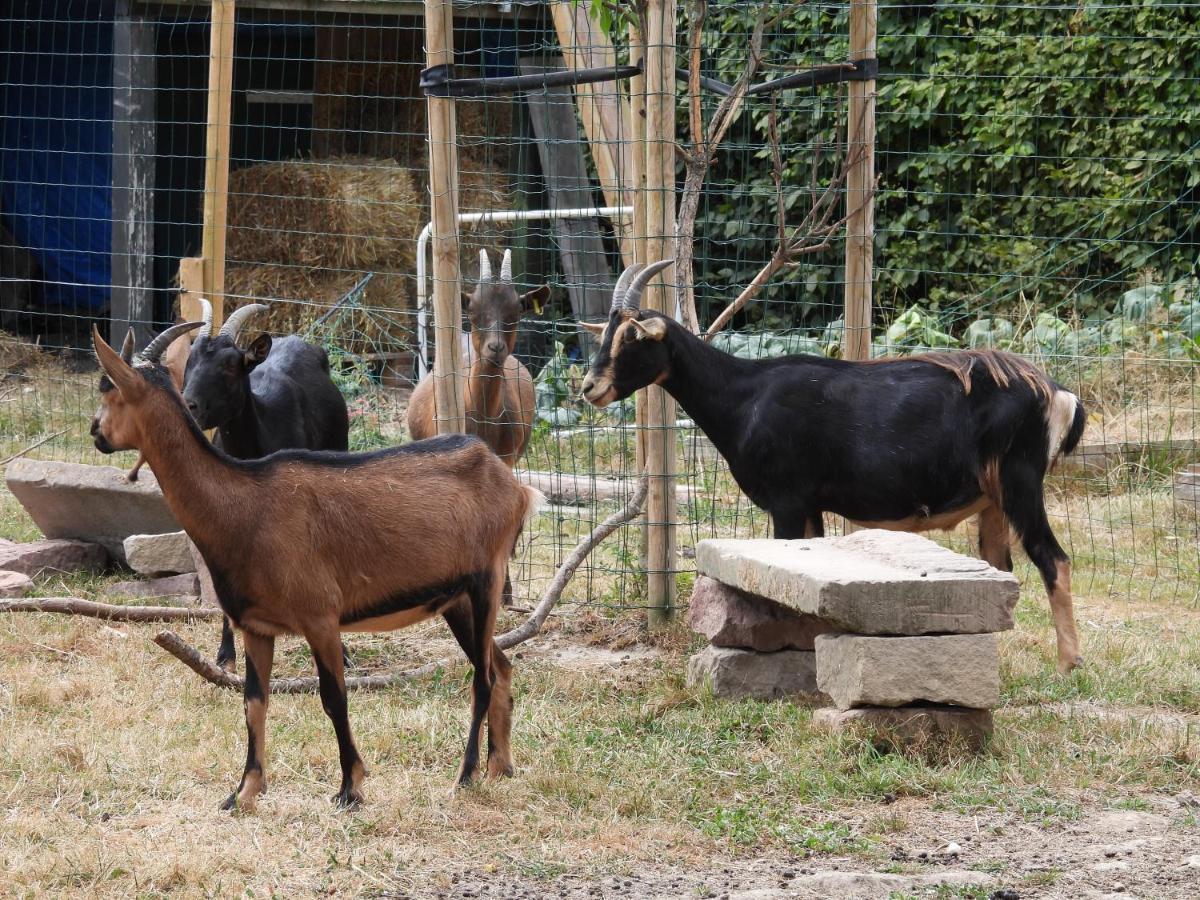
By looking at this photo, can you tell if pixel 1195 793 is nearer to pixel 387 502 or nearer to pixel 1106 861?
pixel 1106 861

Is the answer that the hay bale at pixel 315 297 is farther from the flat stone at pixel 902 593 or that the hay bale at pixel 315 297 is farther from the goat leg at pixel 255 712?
the goat leg at pixel 255 712

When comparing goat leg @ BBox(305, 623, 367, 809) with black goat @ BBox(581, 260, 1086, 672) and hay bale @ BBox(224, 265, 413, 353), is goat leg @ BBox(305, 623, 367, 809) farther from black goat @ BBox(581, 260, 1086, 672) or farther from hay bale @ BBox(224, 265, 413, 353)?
hay bale @ BBox(224, 265, 413, 353)

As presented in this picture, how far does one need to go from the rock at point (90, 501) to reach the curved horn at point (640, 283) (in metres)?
3.25

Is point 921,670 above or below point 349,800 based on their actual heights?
above

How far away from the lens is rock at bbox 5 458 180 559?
849 centimetres

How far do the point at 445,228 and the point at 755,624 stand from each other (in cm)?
283

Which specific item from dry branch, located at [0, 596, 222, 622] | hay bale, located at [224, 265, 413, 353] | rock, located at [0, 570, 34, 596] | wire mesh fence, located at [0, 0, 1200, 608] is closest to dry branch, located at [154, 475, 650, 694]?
wire mesh fence, located at [0, 0, 1200, 608]

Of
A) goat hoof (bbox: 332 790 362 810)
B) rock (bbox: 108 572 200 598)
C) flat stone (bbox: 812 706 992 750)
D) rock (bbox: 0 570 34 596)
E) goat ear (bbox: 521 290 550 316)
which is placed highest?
goat ear (bbox: 521 290 550 316)

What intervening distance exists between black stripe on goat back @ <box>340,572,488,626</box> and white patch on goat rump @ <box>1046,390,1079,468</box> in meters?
3.01

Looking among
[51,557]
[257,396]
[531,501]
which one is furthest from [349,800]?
[51,557]

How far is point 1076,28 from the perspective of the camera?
11875 mm

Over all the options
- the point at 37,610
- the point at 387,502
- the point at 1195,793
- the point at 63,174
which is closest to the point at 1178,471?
the point at 1195,793

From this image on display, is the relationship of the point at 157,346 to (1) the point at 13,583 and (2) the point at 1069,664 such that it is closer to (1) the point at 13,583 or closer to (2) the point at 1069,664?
(1) the point at 13,583

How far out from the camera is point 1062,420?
261 inches
